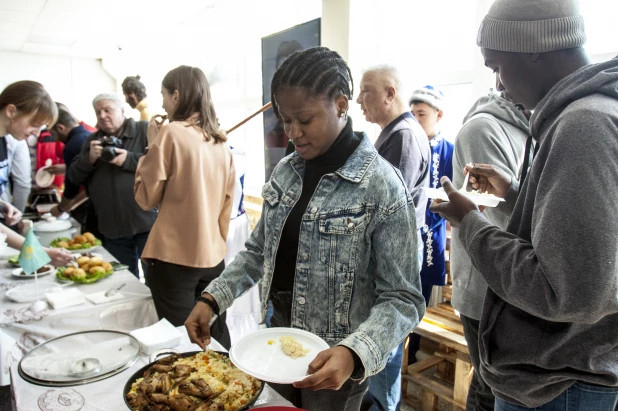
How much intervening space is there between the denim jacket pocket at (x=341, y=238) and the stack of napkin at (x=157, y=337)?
1.79ft

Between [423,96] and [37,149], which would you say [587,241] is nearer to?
[423,96]

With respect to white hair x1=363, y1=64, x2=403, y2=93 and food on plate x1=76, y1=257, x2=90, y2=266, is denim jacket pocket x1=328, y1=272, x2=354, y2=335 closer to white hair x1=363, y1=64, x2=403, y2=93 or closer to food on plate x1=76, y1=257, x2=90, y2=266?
white hair x1=363, y1=64, x2=403, y2=93

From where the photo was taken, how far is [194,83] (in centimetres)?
195

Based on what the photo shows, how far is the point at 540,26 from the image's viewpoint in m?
0.83

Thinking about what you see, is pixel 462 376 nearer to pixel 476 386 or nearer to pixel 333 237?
pixel 476 386

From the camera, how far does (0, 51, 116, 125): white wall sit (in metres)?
8.08

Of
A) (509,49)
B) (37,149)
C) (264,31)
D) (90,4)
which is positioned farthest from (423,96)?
(90,4)

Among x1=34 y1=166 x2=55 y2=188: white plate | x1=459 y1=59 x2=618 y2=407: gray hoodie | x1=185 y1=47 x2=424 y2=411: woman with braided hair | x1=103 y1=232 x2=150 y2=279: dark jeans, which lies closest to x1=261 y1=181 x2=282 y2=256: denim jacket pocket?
x1=185 y1=47 x2=424 y2=411: woman with braided hair

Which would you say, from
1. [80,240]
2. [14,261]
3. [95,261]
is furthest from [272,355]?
[80,240]

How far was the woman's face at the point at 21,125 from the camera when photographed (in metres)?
2.02

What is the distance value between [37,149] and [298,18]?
9.47 feet

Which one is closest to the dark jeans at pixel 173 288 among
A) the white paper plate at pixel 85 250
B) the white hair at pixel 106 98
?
the white paper plate at pixel 85 250

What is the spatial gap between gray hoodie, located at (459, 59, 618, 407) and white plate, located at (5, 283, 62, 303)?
1578mm

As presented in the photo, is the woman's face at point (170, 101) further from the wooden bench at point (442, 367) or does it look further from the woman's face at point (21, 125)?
the wooden bench at point (442, 367)
